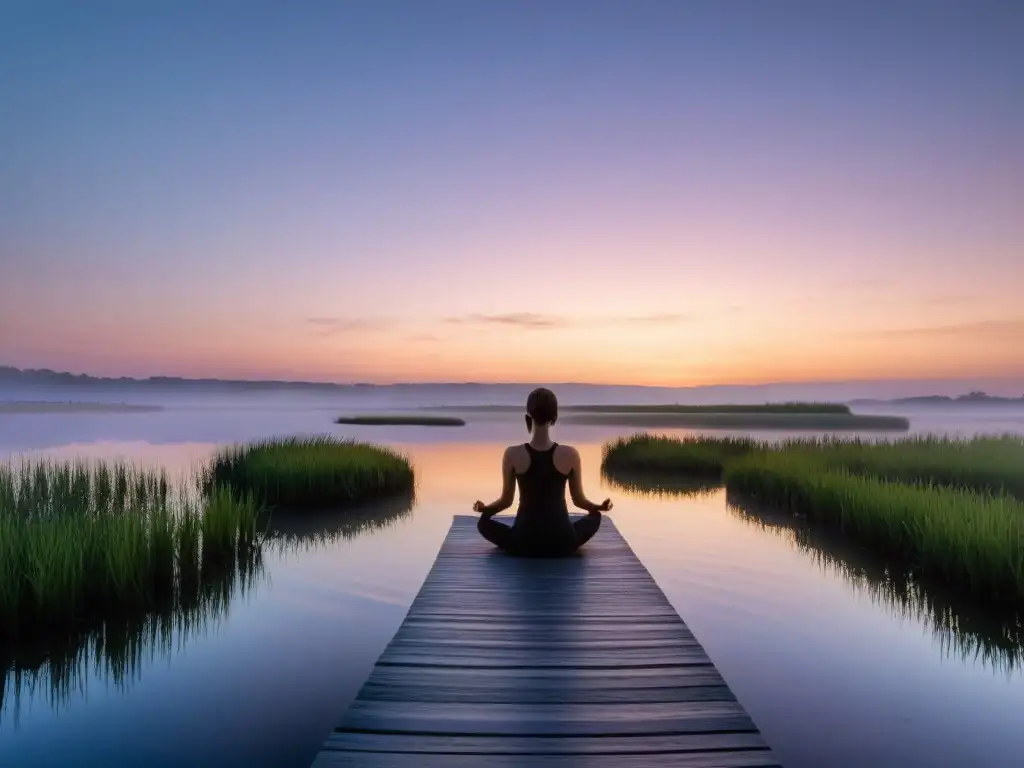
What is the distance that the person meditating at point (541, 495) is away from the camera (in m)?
7.23

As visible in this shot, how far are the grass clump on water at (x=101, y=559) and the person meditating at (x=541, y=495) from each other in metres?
4.07

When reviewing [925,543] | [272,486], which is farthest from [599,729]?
[272,486]

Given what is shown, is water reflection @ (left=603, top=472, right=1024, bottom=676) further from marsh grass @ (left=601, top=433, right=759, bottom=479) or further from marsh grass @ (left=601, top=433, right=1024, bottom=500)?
marsh grass @ (left=601, top=433, right=759, bottom=479)

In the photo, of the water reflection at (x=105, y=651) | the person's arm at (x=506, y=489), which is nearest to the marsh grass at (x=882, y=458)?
the person's arm at (x=506, y=489)

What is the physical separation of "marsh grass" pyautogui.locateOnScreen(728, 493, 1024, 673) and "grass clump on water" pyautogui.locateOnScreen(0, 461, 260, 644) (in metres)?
8.85

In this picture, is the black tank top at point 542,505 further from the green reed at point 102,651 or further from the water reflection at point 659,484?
the water reflection at point 659,484

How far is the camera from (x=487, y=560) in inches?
314

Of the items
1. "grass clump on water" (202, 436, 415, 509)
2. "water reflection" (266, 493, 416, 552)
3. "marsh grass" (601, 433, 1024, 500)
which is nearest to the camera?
"water reflection" (266, 493, 416, 552)

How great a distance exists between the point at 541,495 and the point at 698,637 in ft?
7.97

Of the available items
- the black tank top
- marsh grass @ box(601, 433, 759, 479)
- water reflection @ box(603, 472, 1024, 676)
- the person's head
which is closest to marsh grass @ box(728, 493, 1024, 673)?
water reflection @ box(603, 472, 1024, 676)

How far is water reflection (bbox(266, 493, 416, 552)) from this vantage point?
40.9ft

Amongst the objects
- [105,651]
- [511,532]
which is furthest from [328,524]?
[105,651]

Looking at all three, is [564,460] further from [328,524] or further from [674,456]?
[674,456]

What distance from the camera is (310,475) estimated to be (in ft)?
53.8
